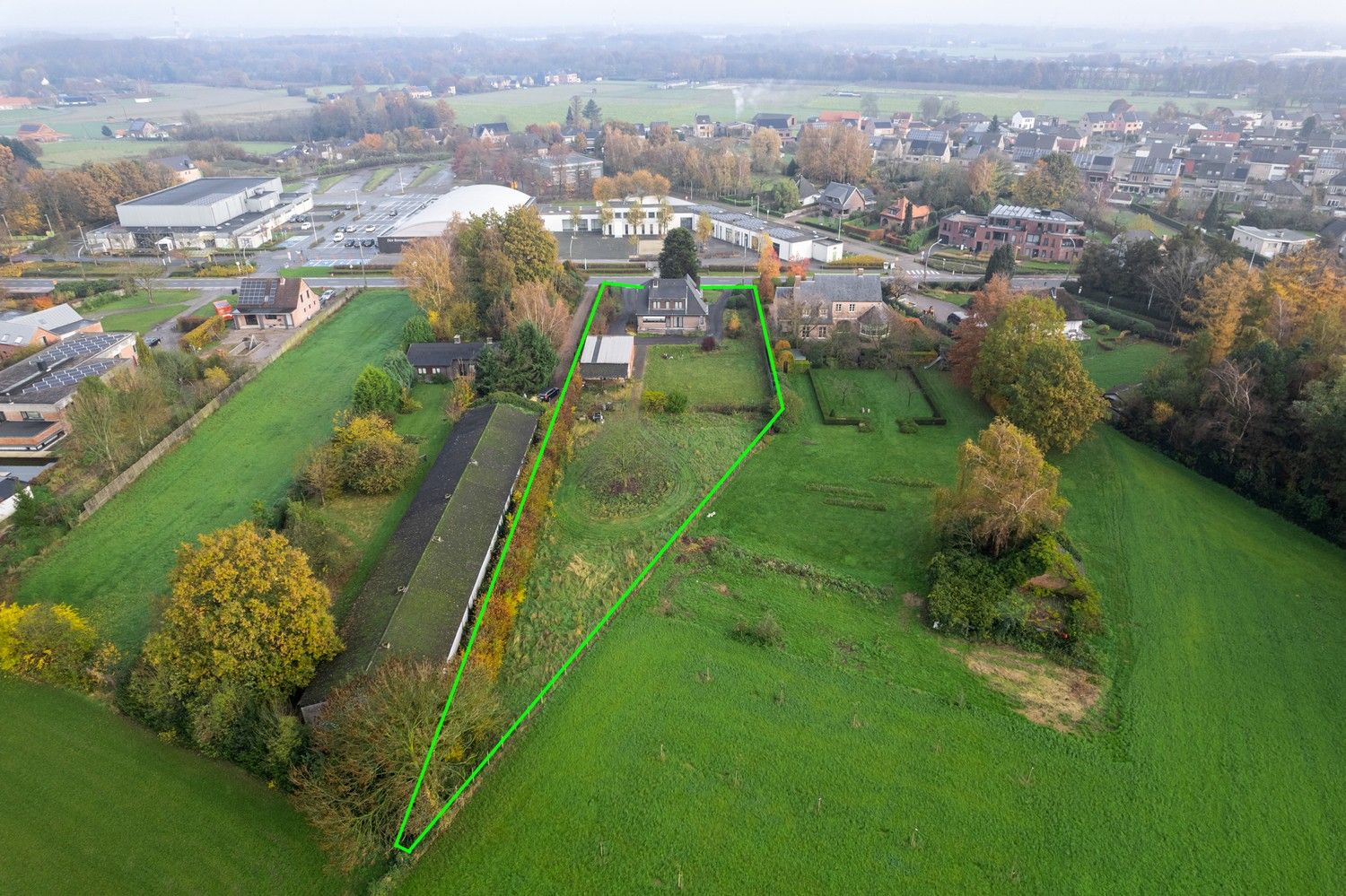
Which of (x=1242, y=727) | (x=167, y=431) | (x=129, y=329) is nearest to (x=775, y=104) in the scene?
(x=129, y=329)

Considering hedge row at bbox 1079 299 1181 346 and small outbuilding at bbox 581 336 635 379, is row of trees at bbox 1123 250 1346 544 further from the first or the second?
small outbuilding at bbox 581 336 635 379

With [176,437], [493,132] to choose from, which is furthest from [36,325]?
[493,132]

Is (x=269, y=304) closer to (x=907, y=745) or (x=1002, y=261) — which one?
(x=907, y=745)

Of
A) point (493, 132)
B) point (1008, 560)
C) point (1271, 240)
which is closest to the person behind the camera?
point (1008, 560)

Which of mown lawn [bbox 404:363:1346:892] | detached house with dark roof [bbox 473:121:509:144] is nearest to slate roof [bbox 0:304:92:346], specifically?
mown lawn [bbox 404:363:1346:892]

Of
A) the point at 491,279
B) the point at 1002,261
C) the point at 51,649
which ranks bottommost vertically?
the point at 51,649

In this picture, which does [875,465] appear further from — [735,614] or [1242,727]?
[1242,727]
